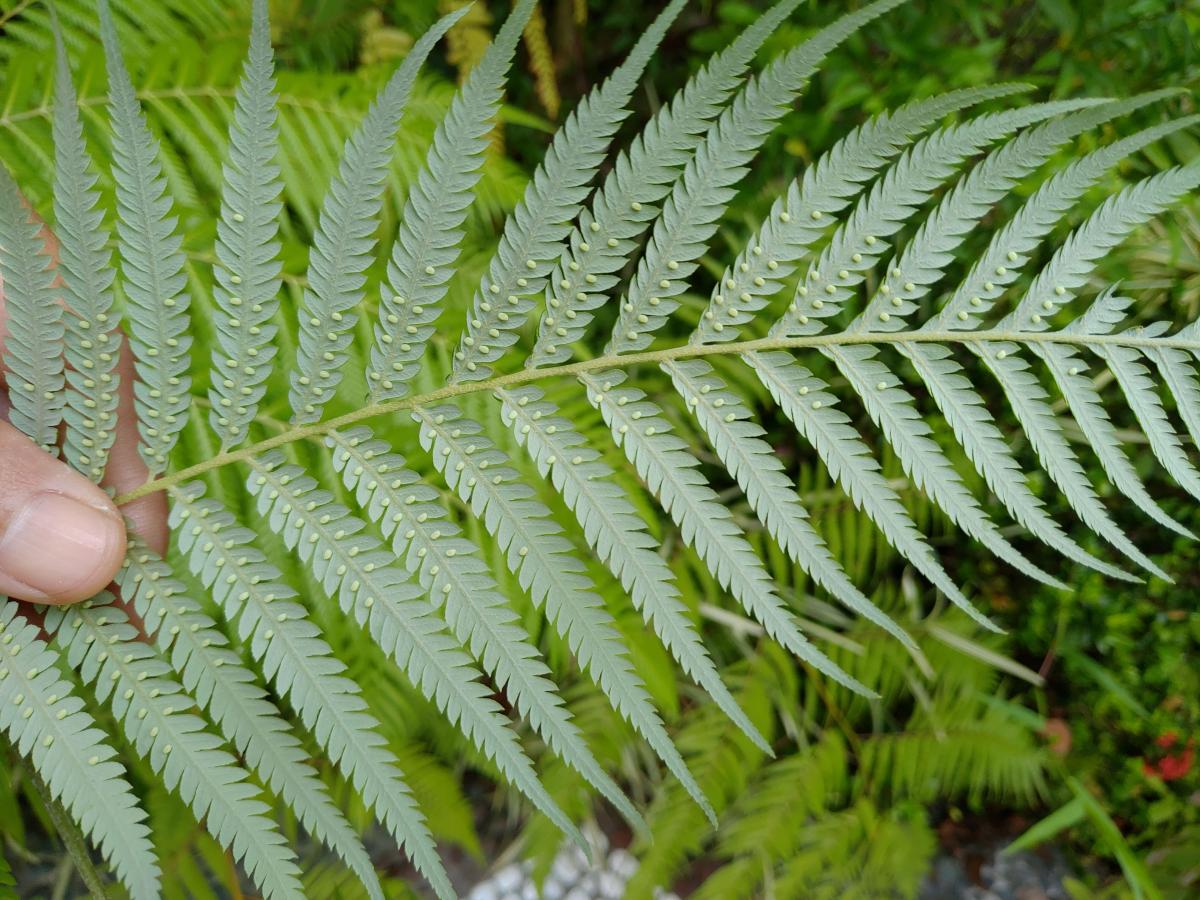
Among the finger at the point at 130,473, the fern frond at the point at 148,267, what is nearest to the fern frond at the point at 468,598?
the fern frond at the point at 148,267

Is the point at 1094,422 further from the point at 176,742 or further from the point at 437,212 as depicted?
the point at 176,742

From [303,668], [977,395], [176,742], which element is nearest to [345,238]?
[303,668]

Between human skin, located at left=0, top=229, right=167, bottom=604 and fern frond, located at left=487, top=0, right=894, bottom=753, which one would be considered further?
human skin, located at left=0, top=229, right=167, bottom=604

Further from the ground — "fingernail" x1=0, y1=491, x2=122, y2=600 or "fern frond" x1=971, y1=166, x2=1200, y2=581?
"fern frond" x1=971, y1=166, x2=1200, y2=581

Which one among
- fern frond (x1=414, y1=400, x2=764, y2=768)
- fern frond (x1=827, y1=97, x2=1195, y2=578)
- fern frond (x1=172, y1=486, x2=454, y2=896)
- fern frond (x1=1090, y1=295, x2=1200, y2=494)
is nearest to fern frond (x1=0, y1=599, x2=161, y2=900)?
fern frond (x1=172, y1=486, x2=454, y2=896)

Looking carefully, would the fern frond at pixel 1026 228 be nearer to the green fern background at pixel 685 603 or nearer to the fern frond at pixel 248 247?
the fern frond at pixel 248 247

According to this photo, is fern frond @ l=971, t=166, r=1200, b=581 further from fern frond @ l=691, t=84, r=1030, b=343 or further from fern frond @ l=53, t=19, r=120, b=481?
fern frond @ l=53, t=19, r=120, b=481

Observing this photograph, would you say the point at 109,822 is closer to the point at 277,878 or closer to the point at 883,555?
the point at 277,878
